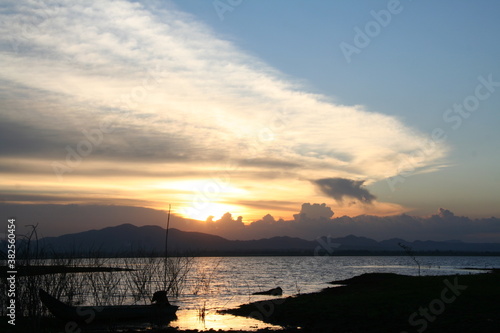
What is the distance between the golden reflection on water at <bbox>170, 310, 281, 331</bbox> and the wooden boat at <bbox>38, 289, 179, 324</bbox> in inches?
51.3

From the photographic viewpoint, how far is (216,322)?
99.8 ft

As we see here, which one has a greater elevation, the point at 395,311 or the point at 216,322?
the point at 395,311

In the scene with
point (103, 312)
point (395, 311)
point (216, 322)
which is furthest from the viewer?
point (103, 312)

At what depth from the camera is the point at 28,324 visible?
25.4 meters

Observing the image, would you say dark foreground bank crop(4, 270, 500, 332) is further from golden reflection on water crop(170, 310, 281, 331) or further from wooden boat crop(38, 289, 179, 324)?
golden reflection on water crop(170, 310, 281, 331)

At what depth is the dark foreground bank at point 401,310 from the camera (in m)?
24.0

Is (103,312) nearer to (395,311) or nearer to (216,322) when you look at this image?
(216,322)

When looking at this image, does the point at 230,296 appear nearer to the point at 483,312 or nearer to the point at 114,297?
the point at 114,297

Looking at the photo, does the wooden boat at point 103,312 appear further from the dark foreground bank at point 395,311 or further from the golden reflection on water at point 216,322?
the golden reflection on water at point 216,322

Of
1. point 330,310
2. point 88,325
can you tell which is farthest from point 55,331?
point 330,310

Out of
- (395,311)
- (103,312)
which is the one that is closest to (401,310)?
(395,311)

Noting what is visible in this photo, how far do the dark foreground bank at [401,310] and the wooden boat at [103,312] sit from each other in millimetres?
5253

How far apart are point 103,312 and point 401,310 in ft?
61.4

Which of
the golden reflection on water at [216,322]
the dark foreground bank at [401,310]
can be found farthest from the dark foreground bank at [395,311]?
the golden reflection on water at [216,322]
